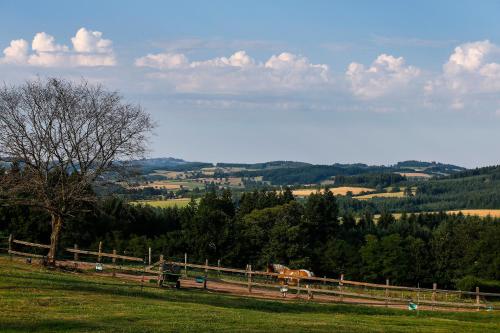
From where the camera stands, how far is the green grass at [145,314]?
21219 mm

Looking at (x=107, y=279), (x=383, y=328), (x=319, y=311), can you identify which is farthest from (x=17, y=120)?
(x=383, y=328)

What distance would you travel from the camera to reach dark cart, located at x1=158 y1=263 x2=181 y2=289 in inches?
1511

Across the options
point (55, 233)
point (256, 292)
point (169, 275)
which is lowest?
point (256, 292)

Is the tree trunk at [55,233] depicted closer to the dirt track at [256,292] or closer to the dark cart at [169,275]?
the dirt track at [256,292]

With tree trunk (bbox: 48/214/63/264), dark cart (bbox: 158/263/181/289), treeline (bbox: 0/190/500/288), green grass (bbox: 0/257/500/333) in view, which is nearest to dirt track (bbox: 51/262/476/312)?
tree trunk (bbox: 48/214/63/264)

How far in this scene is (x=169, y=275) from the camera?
39094 mm

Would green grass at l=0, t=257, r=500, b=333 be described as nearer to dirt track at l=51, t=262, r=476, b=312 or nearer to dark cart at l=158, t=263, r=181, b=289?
dark cart at l=158, t=263, r=181, b=289

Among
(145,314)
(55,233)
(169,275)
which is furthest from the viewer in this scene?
(55,233)

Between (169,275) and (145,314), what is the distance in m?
15.1

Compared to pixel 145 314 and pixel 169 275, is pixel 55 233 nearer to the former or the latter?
pixel 169 275

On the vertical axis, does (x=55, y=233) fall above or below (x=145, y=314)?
above

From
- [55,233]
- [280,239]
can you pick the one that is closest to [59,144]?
[55,233]

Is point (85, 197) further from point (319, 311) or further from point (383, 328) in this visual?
point (383, 328)

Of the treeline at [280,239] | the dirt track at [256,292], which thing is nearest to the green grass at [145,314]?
the dirt track at [256,292]
